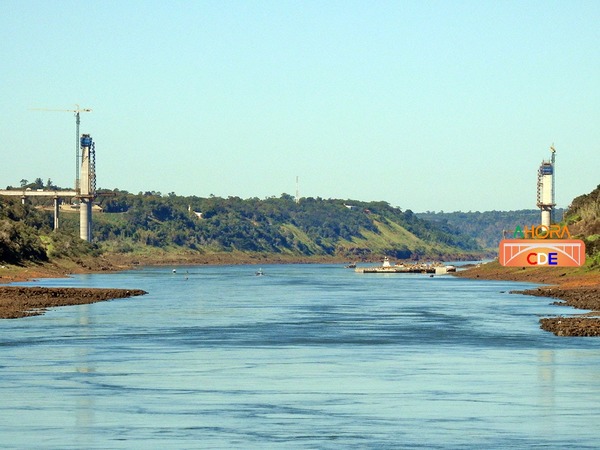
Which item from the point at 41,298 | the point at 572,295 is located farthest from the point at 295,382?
the point at 572,295

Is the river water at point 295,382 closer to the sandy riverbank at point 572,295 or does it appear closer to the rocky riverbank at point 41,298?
the sandy riverbank at point 572,295

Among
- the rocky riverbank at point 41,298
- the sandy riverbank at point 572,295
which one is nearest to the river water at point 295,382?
the sandy riverbank at point 572,295

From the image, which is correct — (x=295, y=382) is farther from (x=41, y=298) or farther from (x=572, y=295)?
(x=572, y=295)

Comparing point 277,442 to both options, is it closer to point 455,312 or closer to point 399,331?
point 399,331

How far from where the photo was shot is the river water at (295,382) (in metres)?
43.0

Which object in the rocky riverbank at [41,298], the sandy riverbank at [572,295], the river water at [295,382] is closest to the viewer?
the river water at [295,382]

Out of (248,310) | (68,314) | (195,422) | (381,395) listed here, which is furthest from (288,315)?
(195,422)

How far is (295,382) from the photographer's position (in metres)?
57.8

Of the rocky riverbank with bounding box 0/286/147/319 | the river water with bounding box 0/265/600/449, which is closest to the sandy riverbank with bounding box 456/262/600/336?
the river water with bounding box 0/265/600/449

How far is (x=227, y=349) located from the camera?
74688mm

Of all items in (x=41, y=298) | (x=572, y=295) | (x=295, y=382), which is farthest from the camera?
(x=572, y=295)

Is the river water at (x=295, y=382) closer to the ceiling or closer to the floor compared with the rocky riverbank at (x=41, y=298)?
closer to the floor

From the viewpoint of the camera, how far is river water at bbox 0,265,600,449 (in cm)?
4297

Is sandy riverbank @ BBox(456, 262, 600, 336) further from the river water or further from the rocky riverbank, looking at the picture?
the rocky riverbank
